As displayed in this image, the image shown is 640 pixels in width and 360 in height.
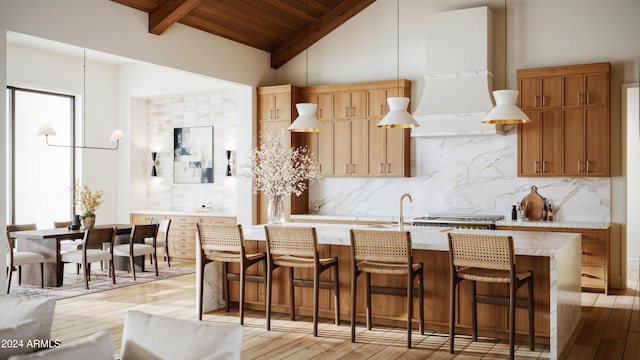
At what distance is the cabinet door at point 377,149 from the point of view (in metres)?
8.63

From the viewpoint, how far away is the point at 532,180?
7988 mm

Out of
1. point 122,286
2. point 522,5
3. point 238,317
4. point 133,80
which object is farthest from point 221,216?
point 522,5

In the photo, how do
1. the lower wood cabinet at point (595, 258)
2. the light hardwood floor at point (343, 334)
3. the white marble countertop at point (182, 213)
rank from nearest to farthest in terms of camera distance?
the light hardwood floor at point (343, 334)
the lower wood cabinet at point (595, 258)
the white marble countertop at point (182, 213)

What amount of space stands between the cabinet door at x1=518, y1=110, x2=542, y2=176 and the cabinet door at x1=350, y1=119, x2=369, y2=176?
82.4 inches

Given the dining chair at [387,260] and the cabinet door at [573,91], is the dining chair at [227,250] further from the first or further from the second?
the cabinet door at [573,91]

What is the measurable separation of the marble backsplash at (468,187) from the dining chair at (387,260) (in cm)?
320

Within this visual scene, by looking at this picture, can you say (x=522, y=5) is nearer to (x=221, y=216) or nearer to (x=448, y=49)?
(x=448, y=49)

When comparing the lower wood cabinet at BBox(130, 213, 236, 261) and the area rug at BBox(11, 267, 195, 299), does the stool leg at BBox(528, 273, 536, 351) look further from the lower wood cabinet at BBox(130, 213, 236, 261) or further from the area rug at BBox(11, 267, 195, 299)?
the lower wood cabinet at BBox(130, 213, 236, 261)

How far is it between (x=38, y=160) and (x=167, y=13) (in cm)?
424

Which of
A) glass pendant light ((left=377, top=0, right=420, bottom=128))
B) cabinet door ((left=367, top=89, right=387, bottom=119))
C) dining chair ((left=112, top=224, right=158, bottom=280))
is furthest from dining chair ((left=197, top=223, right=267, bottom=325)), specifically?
cabinet door ((left=367, top=89, right=387, bottom=119))

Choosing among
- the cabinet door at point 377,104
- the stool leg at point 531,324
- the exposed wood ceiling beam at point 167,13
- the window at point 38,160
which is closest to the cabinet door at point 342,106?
the cabinet door at point 377,104

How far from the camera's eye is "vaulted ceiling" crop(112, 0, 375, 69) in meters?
7.37

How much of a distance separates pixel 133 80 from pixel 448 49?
5.88 meters

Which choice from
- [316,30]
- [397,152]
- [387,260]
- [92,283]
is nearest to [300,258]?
[387,260]
